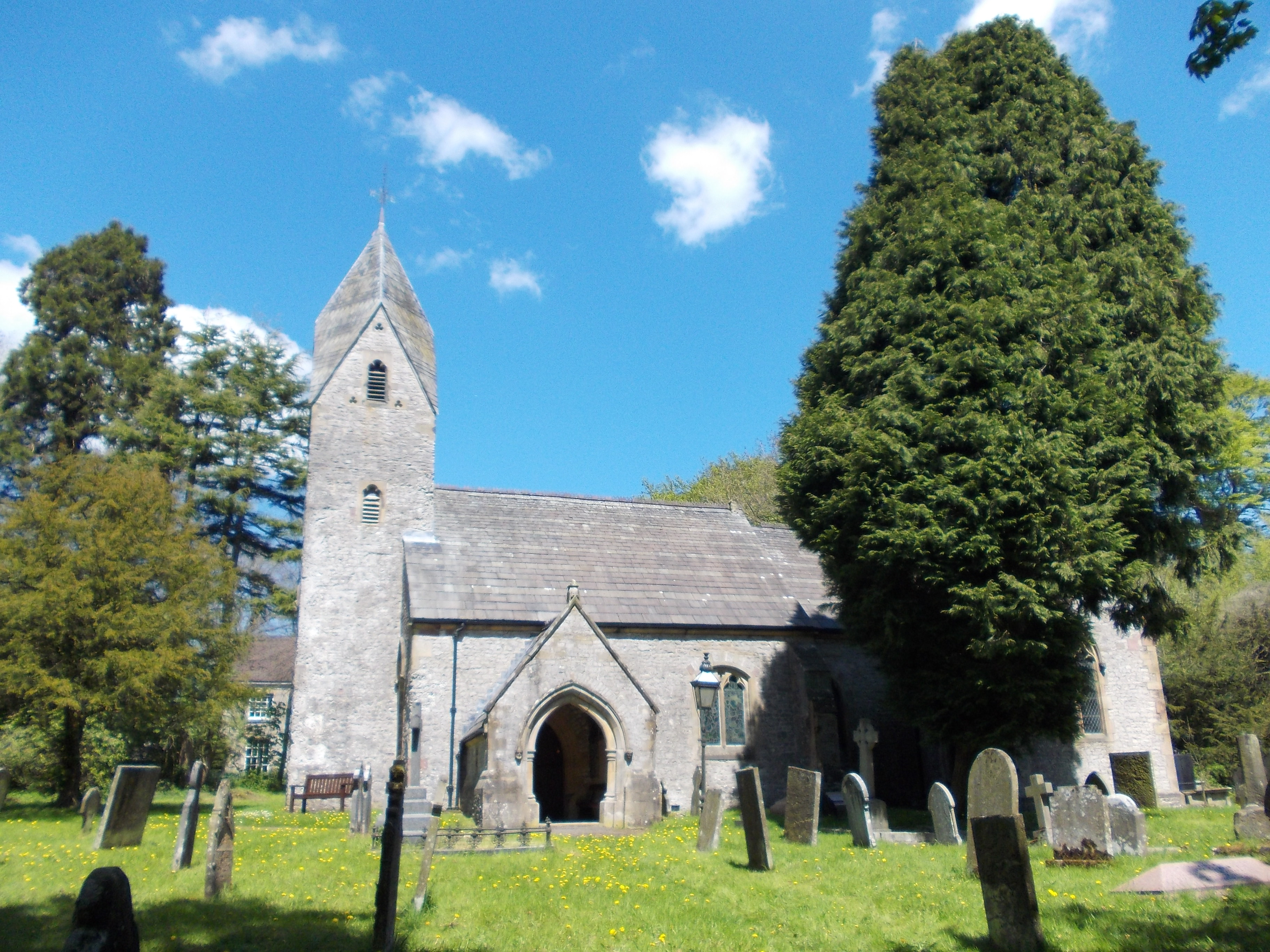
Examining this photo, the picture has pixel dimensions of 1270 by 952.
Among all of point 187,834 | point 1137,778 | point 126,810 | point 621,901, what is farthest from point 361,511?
point 1137,778

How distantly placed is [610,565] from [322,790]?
8483mm

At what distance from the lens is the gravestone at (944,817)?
12305 mm

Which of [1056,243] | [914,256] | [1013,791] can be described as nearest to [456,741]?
[1013,791]

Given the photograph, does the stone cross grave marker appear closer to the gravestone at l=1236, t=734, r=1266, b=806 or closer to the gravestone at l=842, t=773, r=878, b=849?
the gravestone at l=842, t=773, r=878, b=849

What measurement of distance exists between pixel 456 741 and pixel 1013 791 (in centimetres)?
1189

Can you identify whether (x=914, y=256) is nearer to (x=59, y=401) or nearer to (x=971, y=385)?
(x=971, y=385)

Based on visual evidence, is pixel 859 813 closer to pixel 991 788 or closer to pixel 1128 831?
pixel 991 788

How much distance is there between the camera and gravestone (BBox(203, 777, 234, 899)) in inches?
355

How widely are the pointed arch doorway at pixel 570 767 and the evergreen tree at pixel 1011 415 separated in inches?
247

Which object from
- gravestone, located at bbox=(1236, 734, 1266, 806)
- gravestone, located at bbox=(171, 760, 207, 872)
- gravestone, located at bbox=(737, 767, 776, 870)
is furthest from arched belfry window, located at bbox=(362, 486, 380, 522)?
gravestone, located at bbox=(1236, 734, 1266, 806)

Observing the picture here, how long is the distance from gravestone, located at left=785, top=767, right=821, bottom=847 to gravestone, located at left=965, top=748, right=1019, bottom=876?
2.43m

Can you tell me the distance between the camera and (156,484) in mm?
20094

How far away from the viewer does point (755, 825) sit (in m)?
10.8

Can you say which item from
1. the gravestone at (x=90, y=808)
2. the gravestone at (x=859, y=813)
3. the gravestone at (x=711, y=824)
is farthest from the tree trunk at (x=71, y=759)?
the gravestone at (x=859, y=813)
